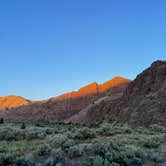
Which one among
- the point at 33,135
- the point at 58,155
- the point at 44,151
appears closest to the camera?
the point at 58,155

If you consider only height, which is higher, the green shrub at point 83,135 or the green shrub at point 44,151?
the green shrub at point 83,135

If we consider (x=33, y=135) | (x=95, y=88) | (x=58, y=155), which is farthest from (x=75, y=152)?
(x=95, y=88)

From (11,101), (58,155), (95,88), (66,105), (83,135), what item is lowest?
(58,155)

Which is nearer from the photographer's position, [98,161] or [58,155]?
[98,161]

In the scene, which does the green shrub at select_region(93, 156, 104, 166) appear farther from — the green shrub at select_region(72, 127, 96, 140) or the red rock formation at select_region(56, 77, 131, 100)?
the red rock formation at select_region(56, 77, 131, 100)

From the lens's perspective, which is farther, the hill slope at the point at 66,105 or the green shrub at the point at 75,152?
the hill slope at the point at 66,105

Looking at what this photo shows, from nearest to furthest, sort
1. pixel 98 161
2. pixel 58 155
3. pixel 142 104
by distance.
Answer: pixel 98 161, pixel 58 155, pixel 142 104

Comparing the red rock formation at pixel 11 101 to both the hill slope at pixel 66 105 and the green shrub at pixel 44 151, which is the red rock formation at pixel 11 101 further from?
the green shrub at pixel 44 151

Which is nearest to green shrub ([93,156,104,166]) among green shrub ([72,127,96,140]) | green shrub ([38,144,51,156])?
green shrub ([38,144,51,156])

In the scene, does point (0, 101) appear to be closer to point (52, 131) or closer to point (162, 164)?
point (52, 131)

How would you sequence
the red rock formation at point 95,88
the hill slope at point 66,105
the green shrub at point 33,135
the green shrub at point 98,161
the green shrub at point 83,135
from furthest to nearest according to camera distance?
the red rock formation at point 95,88 → the hill slope at point 66,105 → the green shrub at point 33,135 → the green shrub at point 83,135 → the green shrub at point 98,161

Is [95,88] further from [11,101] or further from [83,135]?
[83,135]

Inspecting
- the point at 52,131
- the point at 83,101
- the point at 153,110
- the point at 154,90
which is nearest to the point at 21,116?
the point at 83,101

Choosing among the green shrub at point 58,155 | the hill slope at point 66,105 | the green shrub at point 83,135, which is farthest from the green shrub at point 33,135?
the hill slope at point 66,105
